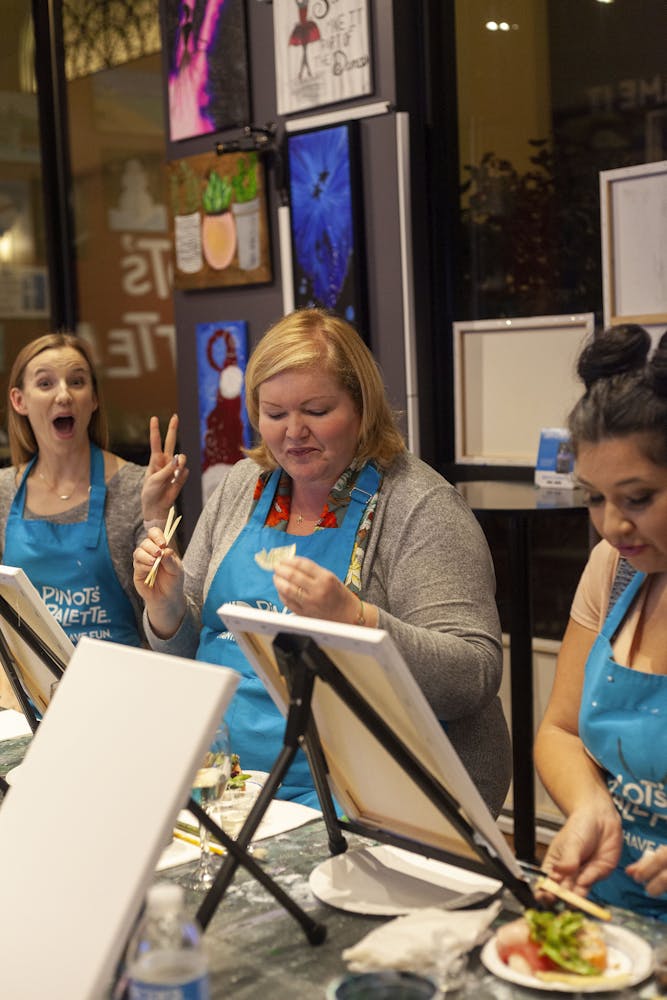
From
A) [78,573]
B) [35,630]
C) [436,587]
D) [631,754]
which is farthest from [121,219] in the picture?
[631,754]

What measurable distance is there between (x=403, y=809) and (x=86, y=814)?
1.44 ft

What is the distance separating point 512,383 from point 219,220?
1.33m

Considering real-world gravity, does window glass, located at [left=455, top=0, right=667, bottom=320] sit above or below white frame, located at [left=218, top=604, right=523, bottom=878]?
above

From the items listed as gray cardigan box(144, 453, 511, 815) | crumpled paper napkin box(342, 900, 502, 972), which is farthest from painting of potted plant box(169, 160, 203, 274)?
crumpled paper napkin box(342, 900, 502, 972)

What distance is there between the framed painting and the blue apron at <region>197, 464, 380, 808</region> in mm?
1601

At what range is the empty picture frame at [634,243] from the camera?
3441 millimetres

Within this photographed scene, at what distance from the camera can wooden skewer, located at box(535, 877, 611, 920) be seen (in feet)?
4.75

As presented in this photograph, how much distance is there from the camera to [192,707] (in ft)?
4.47

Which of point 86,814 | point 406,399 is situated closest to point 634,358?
point 86,814

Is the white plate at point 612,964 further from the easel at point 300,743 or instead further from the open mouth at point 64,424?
the open mouth at point 64,424

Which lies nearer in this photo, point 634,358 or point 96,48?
point 634,358

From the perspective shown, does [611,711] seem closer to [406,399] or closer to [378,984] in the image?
[378,984]

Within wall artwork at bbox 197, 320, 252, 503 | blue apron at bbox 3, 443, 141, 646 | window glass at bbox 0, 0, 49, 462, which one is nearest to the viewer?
blue apron at bbox 3, 443, 141, 646

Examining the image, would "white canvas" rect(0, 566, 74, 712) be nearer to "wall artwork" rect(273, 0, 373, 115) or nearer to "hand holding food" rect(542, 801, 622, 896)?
"hand holding food" rect(542, 801, 622, 896)
